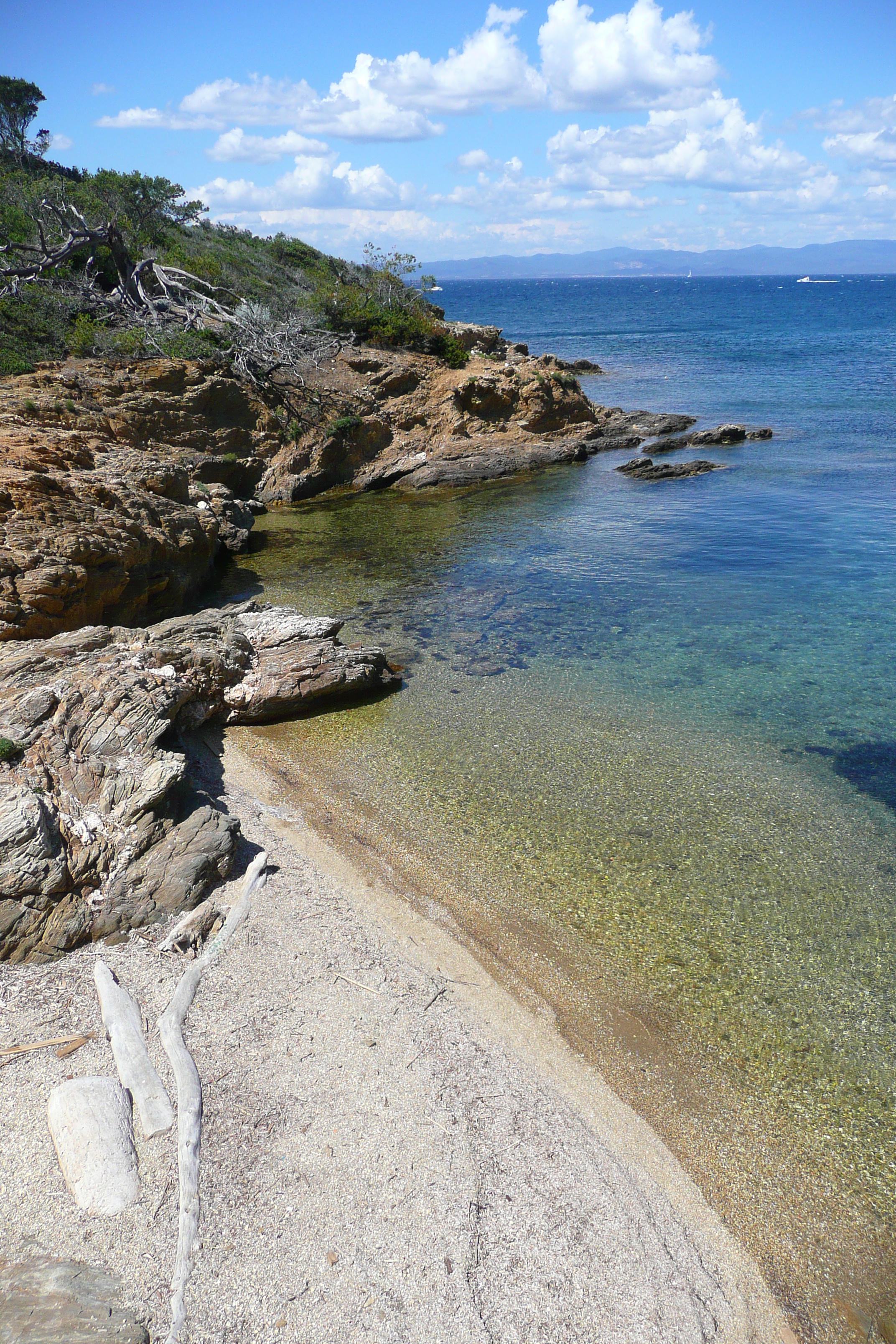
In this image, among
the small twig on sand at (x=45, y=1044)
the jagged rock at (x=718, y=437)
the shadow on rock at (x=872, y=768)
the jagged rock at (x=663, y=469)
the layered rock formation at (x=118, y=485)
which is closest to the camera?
the small twig on sand at (x=45, y=1044)

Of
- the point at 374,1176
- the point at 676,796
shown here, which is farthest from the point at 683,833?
the point at 374,1176

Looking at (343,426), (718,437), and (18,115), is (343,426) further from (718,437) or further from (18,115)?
(18,115)

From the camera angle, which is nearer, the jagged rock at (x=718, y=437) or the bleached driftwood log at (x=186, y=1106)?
the bleached driftwood log at (x=186, y=1106)

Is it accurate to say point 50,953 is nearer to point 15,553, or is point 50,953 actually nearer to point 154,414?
point 15,553

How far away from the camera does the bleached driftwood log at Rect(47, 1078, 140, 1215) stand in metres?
5.73

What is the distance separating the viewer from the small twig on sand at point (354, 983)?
7.86m

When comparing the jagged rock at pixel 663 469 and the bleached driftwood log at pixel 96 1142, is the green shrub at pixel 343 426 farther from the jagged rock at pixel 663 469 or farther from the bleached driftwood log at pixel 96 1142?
the bleached driftwood log at pixel 96 1142

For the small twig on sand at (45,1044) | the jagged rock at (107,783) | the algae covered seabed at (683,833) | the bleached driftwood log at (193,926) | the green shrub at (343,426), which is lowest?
the algae covered seabed at (683,833)

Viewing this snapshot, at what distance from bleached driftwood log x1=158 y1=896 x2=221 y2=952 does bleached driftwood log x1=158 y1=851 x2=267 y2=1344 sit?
15 cm

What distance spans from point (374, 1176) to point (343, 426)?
94.7 ft

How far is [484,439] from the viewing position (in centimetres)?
3462

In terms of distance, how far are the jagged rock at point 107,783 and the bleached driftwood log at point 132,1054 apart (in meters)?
0.90

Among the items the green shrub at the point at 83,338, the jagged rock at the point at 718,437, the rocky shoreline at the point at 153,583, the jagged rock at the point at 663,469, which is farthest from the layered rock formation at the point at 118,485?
the jagged rock at the point at 718,437

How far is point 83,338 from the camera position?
87.1 feet
